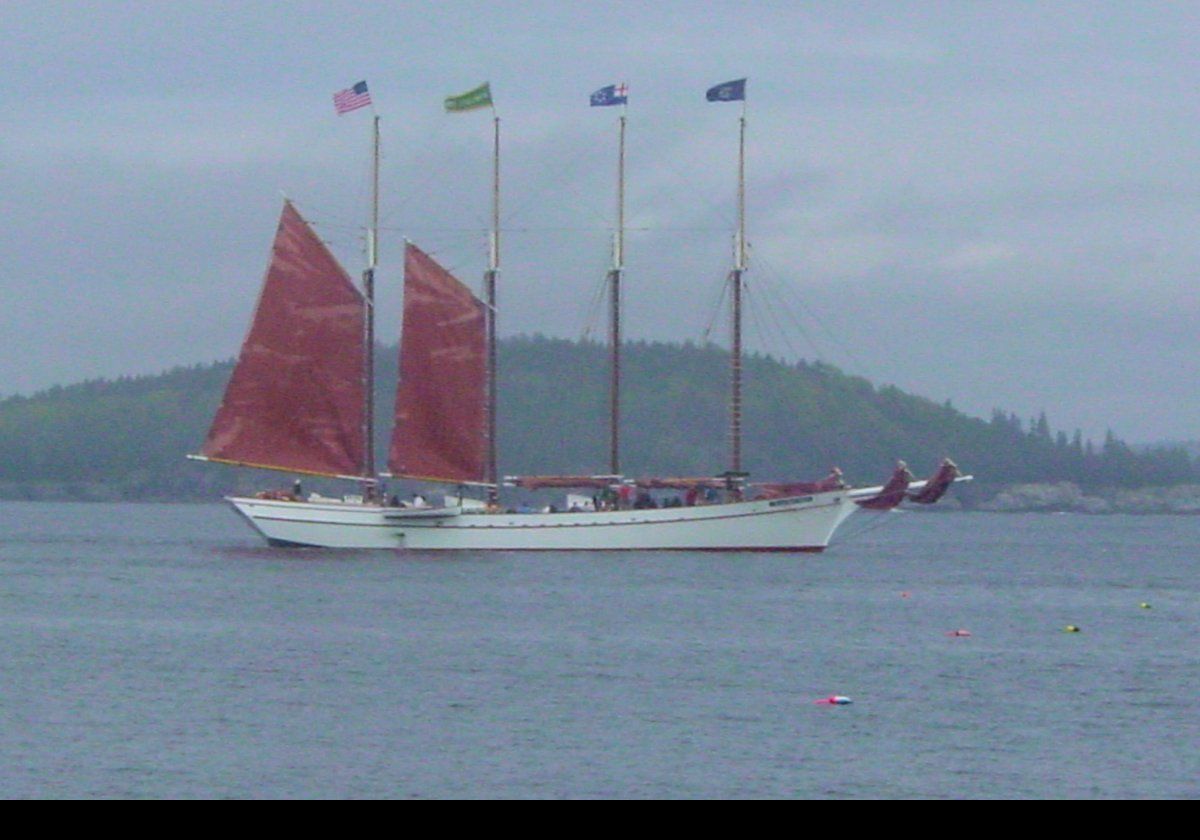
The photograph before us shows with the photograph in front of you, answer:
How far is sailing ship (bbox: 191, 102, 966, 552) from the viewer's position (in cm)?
Answer: 6644

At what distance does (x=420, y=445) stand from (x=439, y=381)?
2356 mm

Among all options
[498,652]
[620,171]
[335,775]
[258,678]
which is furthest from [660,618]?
[620,171]

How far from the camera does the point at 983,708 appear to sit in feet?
99.9

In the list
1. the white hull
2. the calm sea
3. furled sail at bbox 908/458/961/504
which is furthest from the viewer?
the white hull

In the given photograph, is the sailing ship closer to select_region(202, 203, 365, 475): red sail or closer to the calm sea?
select_region(202, 203, 365, 475): red sail

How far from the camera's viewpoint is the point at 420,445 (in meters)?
67.8

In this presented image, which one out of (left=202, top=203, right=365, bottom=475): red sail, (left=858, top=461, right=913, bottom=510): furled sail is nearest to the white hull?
(left=858, top=461, right=913, bottom=510): furled sail

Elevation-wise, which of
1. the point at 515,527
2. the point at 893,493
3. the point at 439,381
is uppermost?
the point at 439,381

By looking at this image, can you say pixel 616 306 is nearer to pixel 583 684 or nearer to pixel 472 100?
pixel 472 100

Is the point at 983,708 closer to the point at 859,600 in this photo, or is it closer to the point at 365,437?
the point at 859,600

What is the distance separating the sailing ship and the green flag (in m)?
7.05

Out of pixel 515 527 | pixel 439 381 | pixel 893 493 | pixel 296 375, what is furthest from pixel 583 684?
pixel 893 493

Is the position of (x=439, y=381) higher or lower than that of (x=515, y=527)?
higher

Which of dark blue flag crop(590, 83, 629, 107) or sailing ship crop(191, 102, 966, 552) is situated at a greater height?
dark blue flag crop(590, 83, 629, 107)
